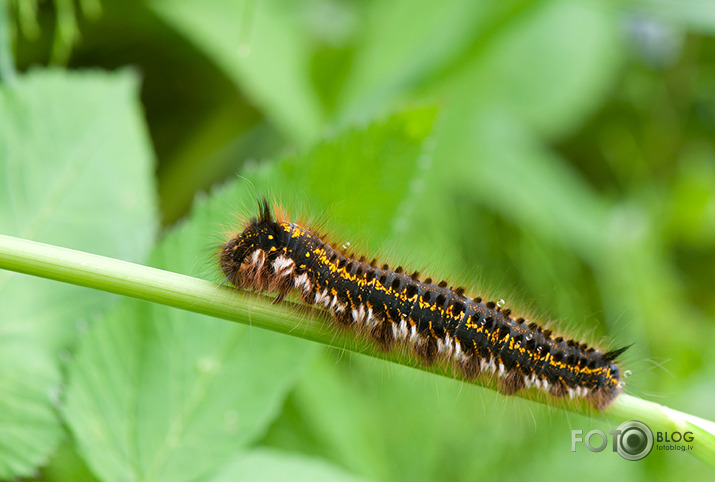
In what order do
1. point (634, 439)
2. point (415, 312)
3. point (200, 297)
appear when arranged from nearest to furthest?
point (200, 297)
point (415, 312)
point (634, 439)

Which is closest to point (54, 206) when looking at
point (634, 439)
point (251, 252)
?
point (251, 252)

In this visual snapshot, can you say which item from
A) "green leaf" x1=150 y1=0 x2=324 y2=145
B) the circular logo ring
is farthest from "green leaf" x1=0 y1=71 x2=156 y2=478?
the circular logo ring

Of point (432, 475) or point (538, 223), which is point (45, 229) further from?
point (538, 223)

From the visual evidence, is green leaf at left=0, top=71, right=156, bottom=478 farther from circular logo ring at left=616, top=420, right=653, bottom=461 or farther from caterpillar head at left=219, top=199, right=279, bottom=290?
circular logo ring at left=616, top=420, right=653, bottom=461

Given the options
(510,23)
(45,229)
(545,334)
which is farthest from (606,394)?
(510,23)

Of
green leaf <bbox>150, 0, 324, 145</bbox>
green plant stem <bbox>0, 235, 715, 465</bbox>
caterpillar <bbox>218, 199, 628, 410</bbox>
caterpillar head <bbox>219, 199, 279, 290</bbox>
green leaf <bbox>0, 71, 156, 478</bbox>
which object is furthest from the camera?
green leaf <bbox>150, 0, 324, 145</bbox>

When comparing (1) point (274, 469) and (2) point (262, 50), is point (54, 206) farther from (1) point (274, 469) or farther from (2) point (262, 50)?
(2) point (262, 50)

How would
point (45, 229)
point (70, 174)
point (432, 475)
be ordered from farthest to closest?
point (432, 475)
point (70, 174)
point (45, 229)

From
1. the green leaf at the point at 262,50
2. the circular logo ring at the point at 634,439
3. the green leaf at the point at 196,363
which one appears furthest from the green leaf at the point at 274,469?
the green leaf at the point at 262,50
